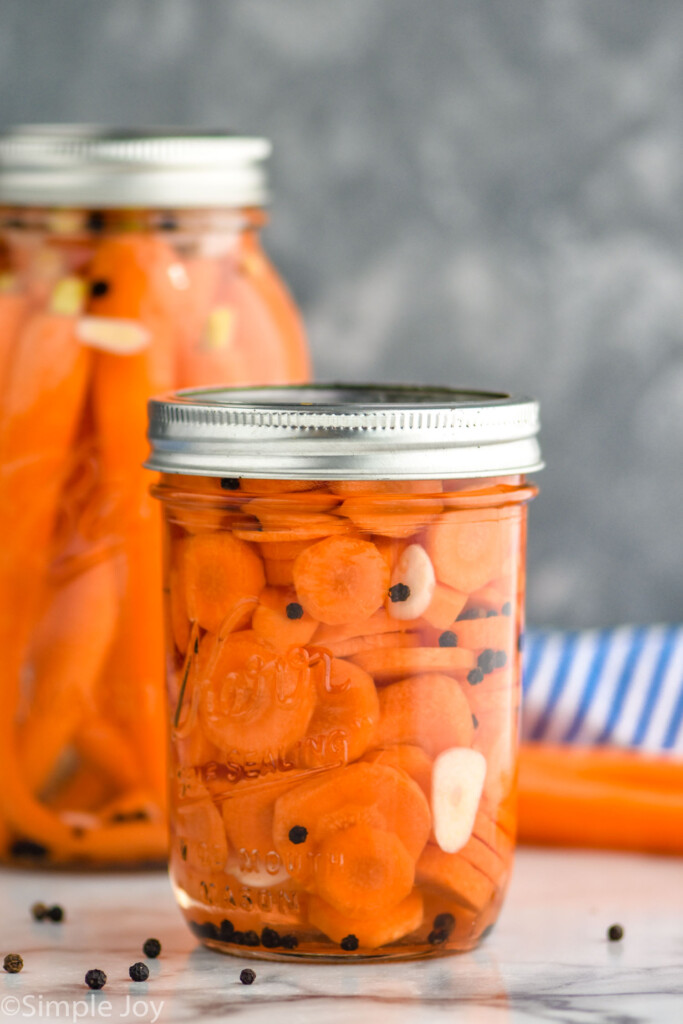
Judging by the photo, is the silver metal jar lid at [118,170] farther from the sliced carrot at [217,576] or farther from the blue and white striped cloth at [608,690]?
the blue and white striped cloth at [608,690]

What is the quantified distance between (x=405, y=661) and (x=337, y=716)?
4 centimetres

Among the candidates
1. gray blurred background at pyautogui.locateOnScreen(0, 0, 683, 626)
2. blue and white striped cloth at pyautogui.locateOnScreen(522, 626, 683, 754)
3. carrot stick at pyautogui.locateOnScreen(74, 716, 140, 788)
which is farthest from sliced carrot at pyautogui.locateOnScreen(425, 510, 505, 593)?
gray blurred background at pyautogui.locateOnScreen(0, 0, 683, 626)

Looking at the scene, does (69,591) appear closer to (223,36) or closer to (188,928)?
(188,928)

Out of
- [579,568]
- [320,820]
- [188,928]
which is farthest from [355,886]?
[579,568]

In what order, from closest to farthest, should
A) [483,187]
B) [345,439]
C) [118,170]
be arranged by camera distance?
[345,439] < [118,170] < [483,187]

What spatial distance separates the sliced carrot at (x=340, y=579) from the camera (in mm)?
746

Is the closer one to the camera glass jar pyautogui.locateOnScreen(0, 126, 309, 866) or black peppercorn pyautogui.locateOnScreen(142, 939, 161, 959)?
black peppercorn pyautogui.locateOnScreen(142, 939, 161, 959)

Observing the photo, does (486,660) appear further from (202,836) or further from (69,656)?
(69,656)

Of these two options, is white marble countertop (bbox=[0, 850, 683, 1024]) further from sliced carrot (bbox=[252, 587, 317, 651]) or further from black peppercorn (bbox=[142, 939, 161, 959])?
sliced carrot (bbox=[252, 587, 317, 651])

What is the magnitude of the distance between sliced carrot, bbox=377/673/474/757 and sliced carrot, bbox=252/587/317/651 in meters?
0.05

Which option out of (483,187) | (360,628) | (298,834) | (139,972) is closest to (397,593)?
(360,628)

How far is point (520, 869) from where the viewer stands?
1.01 metres

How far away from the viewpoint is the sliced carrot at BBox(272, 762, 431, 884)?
2.48ft

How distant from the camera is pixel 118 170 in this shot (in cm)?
96
